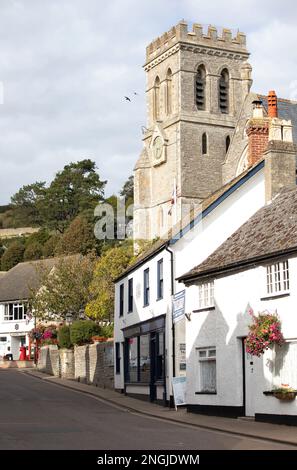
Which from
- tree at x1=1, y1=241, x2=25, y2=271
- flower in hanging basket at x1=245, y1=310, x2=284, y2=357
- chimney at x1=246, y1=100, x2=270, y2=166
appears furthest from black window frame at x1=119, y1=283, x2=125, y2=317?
tree at x1=1, y1=241, x2=25, y2=271

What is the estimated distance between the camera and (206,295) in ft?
88.3

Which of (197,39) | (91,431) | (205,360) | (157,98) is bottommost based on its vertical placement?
(91,431)

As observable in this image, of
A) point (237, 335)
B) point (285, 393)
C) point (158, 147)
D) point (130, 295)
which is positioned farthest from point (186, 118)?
point (285, 393)

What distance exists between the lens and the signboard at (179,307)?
2725cm

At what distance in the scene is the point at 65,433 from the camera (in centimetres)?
1875

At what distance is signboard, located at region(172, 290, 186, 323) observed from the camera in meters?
27.2

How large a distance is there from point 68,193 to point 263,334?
92.6 metres

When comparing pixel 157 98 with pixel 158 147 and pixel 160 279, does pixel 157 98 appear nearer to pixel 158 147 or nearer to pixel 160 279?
pixel 158 147

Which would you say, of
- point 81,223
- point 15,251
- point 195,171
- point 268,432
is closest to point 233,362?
point 268,432

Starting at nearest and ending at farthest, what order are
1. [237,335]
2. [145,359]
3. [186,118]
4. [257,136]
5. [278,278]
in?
[278,278], [237,335], [145,359], [257,136], [186,118]

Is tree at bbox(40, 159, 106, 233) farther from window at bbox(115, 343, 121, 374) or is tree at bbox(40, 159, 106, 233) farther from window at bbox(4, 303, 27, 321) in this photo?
window at bbox(115, 343, 121, 374)

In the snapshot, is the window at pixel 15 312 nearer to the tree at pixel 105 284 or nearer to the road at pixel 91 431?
the tree at pixel 105 284

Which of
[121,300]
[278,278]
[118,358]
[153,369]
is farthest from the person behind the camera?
[121,300]
